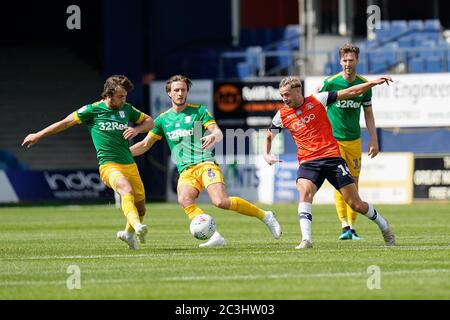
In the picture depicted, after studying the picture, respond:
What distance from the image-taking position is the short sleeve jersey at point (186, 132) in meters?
15.3

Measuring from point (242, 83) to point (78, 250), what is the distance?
2046cm

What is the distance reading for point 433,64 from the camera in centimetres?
3456

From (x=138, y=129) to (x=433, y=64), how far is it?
20802 mm

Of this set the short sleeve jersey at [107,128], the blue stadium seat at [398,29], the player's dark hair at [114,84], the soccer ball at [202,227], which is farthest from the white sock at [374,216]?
the blue stadium seat at [398,29]

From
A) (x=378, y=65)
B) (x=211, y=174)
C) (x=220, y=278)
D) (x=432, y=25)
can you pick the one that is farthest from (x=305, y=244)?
(x=432, y=25)

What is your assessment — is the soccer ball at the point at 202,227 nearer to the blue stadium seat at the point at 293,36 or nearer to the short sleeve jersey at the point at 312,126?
the short sleeve jersey at the point at 312,126

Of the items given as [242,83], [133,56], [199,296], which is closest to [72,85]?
[133,56]

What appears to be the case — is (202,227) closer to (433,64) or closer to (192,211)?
(192,211)

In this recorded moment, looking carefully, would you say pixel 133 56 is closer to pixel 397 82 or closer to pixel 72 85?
pixel 72 85

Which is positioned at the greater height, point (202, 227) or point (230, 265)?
point (202, 227)

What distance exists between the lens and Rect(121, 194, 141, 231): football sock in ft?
47.2

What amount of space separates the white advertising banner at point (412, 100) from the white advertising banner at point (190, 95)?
9.72 ft

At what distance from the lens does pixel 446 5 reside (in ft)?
129

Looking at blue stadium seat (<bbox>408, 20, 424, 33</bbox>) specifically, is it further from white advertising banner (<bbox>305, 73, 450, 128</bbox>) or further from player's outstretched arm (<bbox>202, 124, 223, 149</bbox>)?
player's outstretched arm (<bbox>202, 124, 223, 149</bbox>)
